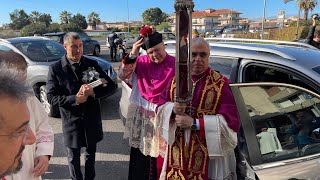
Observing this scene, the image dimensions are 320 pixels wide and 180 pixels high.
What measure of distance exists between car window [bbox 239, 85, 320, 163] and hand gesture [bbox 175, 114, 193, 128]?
456 millimetres

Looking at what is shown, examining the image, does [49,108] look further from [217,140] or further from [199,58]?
[217,140]

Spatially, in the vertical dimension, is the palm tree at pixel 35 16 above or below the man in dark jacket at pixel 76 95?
above

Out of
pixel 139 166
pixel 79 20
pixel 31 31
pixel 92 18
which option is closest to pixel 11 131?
pixel 139 166

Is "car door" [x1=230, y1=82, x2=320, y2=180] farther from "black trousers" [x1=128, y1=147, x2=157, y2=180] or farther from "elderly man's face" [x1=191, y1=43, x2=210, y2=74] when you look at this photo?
"black trousers" [x1=128, y1=147, x2=157, y2=180]

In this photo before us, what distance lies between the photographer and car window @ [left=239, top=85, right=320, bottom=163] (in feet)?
7.21

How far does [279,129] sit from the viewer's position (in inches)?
90.2

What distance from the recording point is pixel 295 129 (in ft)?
7.47

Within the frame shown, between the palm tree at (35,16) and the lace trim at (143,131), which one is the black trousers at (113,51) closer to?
the lace trim at (143,131)

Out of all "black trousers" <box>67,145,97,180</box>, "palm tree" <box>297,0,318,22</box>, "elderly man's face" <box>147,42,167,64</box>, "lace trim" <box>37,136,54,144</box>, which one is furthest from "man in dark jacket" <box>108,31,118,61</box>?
"palm tree" <box>297,0,318,22</box>

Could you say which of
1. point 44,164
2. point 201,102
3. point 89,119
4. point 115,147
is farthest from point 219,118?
point 115,147

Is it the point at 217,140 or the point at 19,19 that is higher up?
the point at 19,19

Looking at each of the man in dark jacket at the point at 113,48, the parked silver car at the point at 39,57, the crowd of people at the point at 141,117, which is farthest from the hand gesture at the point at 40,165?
the man in dark jacket at the point at 113,48

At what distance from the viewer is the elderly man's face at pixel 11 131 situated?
38.1 inches

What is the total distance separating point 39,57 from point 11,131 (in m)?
5.92
